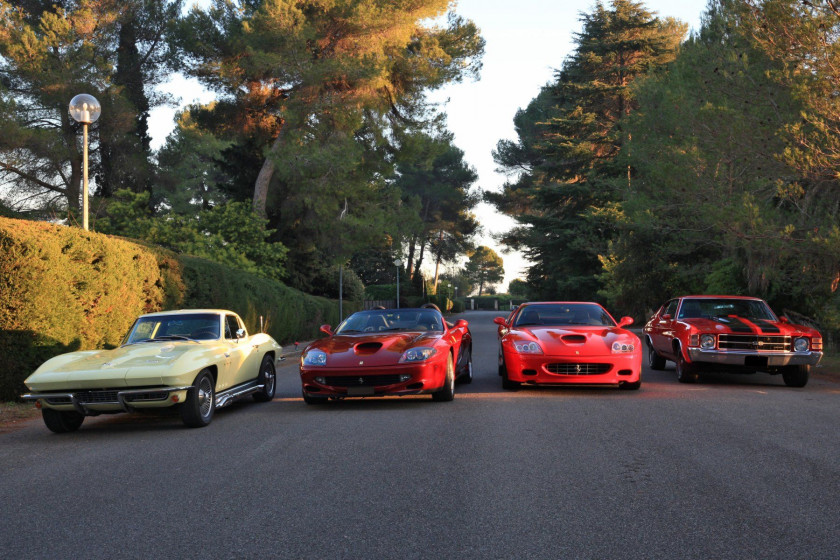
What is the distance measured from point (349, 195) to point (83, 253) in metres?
23.3

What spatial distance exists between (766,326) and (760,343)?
1.42ft

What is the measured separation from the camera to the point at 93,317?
1291 cm

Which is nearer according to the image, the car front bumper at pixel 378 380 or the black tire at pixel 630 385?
the car front bumper at pixel 378 380

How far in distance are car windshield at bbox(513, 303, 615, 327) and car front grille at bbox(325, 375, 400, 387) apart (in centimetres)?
350

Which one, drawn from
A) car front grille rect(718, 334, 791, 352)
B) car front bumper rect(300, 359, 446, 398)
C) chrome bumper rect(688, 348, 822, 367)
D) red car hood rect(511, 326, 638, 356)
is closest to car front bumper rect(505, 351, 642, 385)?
red car hood rect(511, 326, 638, 356)

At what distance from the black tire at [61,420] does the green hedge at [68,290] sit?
9.43 feet

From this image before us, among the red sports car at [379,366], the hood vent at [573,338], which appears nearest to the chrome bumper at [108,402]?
the red sports car at [379,366]

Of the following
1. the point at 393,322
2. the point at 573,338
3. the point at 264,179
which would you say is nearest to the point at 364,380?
the point at 393,322

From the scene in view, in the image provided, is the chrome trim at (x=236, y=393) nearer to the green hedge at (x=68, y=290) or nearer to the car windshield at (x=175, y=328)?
the car windshield at (x=175, y=328)

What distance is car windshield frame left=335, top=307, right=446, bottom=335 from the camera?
1162 cm

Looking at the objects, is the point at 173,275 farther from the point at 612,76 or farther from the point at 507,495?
the point at 612,76

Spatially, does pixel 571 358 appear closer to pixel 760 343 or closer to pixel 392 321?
pixel 392 321

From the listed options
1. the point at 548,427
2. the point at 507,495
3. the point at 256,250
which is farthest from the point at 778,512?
the point at 256,250

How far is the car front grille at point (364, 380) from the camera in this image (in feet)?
32.6
